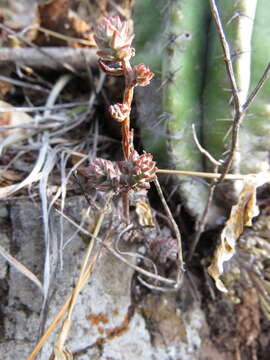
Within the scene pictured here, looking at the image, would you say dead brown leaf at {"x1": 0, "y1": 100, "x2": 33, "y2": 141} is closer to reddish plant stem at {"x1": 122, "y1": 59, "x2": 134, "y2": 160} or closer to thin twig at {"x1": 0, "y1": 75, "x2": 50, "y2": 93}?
thin twig at {"x1": 0, "y1": 75, "x2": 50, "y2": 93}

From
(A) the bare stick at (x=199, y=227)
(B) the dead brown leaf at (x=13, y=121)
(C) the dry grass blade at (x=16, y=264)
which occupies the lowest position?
(C) the dry grass blade at (x=16, y=264)

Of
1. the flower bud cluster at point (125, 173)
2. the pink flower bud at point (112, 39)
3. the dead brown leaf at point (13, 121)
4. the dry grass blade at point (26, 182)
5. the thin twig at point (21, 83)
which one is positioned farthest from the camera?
the thin twig at point (21, 83)

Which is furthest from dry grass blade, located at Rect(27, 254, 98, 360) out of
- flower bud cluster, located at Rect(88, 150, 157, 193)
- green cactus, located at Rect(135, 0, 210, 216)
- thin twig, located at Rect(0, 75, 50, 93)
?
thin twig, located at Rect(0, 75, 50, 93)

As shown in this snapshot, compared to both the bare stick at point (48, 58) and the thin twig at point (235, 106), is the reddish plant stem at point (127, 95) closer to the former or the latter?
the thin twig at point (235, 106)

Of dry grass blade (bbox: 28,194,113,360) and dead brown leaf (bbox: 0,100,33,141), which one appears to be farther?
dead brown leaf (bbox: 0,100,33,141)

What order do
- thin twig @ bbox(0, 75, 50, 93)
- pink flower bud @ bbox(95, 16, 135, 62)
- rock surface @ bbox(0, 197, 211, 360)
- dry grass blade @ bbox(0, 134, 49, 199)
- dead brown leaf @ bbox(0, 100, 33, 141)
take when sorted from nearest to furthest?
pink flower bud @ bbox(95, 16, 135, 62)
rock surface @ bbox(0, 197, 211, 360)
dry grass blade @ bbox(0, 134, 49, 199)
dead brown leaf @ bbox(0, 100, 33, 141)
thin twig @ bbox(0, 75, 50, 93)

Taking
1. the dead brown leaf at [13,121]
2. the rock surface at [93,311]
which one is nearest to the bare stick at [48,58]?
the dead brown leaf at [13,121]

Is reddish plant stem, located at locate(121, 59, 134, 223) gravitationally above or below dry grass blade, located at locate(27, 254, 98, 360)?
above

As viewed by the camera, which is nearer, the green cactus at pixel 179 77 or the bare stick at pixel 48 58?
the green cactus at pixel 179 77

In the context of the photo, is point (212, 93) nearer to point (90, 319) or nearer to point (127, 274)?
point (127, 274)
